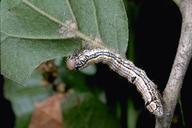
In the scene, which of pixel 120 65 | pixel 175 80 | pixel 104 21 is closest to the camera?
pixel 175 80

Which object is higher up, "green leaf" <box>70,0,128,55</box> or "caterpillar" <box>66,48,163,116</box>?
"green leaf" <box>70,0,128,55</box>

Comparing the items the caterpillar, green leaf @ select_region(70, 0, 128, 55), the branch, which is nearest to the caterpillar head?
the caterpillar

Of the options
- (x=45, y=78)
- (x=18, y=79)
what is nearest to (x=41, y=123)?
(x=45, y=78)

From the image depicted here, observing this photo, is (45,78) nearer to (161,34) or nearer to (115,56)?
(161,34)

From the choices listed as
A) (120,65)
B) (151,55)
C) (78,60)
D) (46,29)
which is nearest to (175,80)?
(120,65)

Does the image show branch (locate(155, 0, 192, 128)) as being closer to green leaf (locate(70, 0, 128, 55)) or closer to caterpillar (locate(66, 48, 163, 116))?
caterpillar (locate(66, 48, 163, 116))

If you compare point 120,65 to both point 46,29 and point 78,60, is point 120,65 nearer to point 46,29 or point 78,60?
point 78,60

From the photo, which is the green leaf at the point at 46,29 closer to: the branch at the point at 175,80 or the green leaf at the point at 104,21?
the green leaf at the point at 104,21
